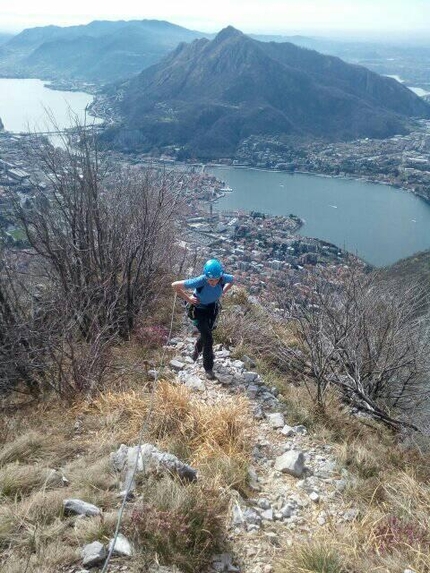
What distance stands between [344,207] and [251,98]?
4264 cm

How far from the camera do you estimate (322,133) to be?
3140 inches

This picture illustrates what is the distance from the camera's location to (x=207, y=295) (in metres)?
5.51

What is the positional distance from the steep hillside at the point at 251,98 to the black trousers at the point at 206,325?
58.9 meters

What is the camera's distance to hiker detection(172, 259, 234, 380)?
5395 millimetres

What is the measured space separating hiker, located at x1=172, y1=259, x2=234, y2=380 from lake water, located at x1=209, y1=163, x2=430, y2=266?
2536 cm

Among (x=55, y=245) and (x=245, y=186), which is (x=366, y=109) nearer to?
(x=245, y=186)

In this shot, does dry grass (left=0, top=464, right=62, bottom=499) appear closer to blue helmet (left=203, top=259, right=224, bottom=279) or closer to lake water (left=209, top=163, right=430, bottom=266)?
blue helmet (left=203, top=259, right=224, bottom=279)

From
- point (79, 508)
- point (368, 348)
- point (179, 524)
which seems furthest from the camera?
point (368, 348)

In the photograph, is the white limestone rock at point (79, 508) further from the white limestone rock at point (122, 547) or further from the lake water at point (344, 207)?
the lake water at point (344, 207)

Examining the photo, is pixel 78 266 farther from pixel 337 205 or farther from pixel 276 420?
pixel 337 205

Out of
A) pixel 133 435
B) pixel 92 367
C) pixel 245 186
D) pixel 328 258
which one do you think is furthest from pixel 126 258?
pixel 245 186

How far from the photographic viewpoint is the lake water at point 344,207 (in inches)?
1401

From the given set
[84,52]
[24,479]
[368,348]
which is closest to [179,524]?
[24,479]

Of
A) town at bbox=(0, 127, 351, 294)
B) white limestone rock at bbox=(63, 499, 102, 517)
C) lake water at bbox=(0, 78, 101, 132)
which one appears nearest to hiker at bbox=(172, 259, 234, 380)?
white limestone rock at bbox=(63, 499, 102, 517)
